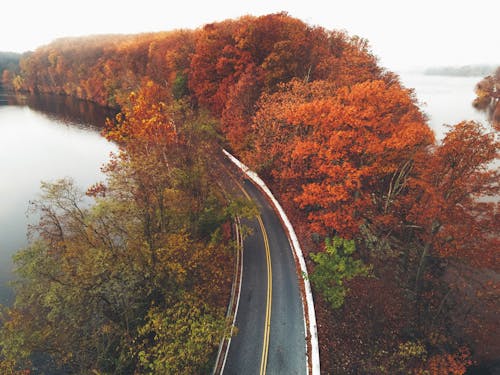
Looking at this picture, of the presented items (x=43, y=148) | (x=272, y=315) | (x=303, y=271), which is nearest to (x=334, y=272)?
(x=303, y=271)

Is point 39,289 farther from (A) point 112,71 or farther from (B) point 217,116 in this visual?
(A) point 112,71

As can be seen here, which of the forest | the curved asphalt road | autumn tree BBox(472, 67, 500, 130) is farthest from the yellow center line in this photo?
autumn tree BBox(472, 67, 500, 130)

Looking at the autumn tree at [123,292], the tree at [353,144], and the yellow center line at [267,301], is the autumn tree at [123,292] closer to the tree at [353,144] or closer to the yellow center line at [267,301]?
the yellow center line at [267,301]

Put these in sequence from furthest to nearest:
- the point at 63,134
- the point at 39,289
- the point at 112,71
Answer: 1. the point at 112,71
2. the point at 63,134
3. the point at 39,289

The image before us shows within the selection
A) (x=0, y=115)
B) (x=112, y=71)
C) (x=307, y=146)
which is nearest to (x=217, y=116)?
(x=307, y=146)

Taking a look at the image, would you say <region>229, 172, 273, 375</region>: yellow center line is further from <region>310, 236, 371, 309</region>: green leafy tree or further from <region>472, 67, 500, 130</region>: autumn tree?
<region>472, 67, 500, 130</region>: autumn tree

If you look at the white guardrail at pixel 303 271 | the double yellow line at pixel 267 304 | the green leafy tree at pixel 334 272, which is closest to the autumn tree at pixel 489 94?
the white guardrail at pixel 303 271

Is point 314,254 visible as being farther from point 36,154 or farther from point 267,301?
point 36,154
